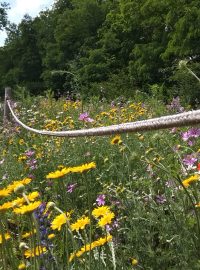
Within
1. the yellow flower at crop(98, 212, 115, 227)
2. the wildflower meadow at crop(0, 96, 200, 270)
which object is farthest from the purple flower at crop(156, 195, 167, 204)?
the yellow flower at crop(98, 212, 115, 227)

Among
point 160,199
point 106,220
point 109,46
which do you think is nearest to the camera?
point 106,220

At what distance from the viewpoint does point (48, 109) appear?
966 cm

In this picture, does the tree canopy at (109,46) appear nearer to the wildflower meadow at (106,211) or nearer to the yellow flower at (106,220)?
the wildflower meadow at (106,211)

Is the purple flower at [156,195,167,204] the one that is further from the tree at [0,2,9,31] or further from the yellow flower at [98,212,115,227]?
the tree at [0,2,9,31]

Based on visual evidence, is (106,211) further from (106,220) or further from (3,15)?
(3,15)

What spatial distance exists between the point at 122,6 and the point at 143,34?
4.44 metres

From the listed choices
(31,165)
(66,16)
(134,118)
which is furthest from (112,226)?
(66,16)

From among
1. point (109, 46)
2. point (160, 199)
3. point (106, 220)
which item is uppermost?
point (109, 46)

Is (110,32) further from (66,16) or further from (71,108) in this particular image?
(71,108)

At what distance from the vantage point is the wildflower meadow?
183 cm

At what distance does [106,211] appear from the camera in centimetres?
190

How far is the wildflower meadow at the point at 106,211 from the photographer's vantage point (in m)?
1.83

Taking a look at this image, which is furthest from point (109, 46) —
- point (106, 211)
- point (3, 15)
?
point (106, 211)

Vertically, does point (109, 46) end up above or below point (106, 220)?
above
